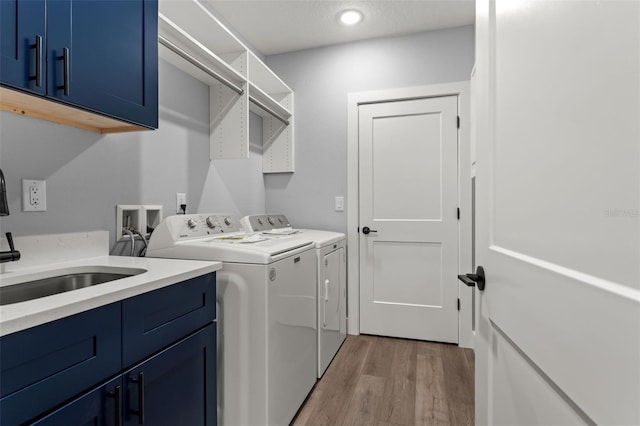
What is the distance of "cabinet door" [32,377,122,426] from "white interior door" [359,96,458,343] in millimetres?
2189

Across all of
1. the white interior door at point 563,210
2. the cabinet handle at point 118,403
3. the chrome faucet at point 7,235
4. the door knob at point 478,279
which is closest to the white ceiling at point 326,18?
the white interior door at point 563,210

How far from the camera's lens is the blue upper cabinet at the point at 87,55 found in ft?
2.86

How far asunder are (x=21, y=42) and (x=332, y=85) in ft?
7.79

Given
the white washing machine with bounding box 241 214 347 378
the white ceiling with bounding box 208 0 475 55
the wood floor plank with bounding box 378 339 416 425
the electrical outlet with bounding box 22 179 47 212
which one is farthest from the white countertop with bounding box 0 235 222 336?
the white ceiling with bounding box 208 0 475 55

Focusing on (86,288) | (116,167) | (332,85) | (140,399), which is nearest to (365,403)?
(140,399)

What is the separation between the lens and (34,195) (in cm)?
125

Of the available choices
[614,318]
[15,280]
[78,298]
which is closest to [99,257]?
[15,280]

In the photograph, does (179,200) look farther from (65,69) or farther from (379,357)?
(379,357)

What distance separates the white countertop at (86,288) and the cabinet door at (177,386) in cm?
24

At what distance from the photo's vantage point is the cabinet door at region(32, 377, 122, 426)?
76 centimetres

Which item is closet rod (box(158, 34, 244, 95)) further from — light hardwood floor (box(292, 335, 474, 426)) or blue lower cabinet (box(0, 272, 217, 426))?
light hardwood floor (box(292, 335, 474, 426))

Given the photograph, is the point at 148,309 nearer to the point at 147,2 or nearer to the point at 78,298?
the point at 78,298

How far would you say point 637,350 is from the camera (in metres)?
0.37

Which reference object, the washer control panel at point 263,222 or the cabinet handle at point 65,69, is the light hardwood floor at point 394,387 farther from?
the cabinet handle at point 65,69
